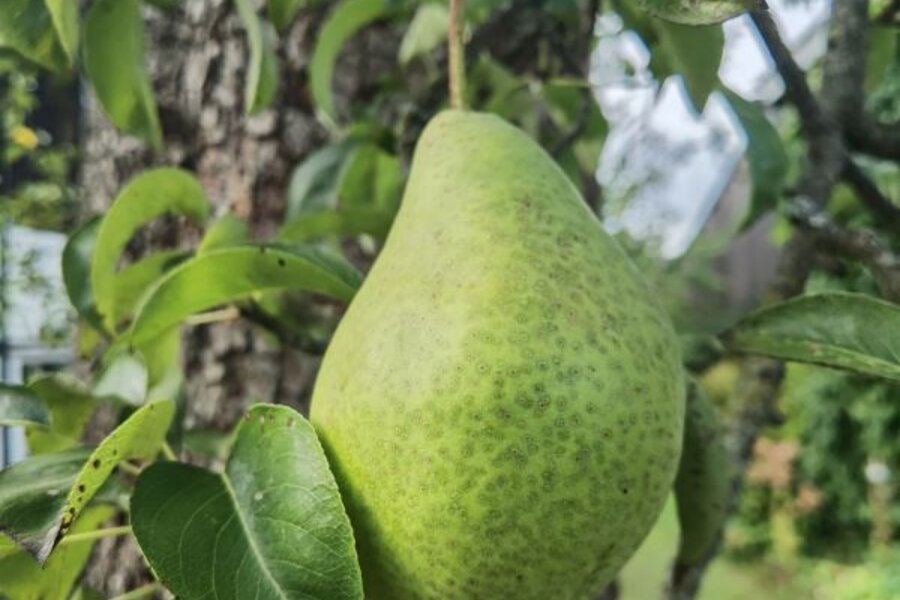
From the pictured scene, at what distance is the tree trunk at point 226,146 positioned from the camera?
1.10 meters

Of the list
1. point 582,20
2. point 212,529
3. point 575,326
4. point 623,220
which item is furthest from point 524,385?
point 623,220

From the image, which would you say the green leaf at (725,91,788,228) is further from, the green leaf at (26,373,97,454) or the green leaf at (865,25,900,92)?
the green leaf at (26,373,97,454)

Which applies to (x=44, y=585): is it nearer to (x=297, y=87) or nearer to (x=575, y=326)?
(x=575, y=326)

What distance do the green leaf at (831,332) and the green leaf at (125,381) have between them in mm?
395

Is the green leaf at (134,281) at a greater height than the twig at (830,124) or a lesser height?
lesser

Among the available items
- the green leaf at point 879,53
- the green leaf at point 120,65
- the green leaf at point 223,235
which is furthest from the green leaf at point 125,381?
the green leaf at point 879,53

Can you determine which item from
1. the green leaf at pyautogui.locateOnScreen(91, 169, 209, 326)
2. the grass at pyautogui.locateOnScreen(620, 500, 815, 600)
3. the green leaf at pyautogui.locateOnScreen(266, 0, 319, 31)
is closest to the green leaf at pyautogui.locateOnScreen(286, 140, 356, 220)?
the green leaf at pyautogui.locateOnScreen(91, 169, 209, 326)

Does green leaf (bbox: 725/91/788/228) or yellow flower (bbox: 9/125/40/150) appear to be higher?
green leaf (bbox: 725/91/788/228)

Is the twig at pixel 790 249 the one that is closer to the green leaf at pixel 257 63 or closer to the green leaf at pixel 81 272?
the green leaf at pixel 257 63

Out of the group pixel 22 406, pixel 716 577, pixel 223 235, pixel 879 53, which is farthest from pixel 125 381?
pixel 716 577

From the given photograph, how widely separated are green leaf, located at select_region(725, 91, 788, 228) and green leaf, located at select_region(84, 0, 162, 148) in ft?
1.59

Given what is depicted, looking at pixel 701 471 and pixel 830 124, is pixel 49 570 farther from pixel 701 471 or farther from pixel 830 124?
pixel 830 124

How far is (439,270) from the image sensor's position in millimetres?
501

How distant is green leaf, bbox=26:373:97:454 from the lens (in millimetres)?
667
